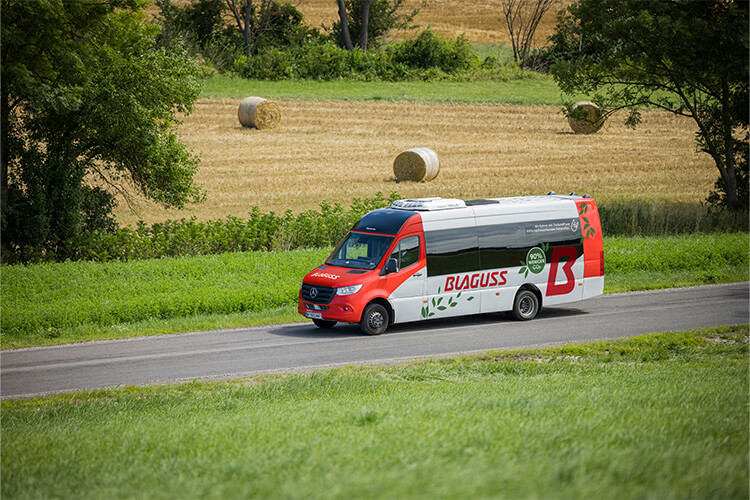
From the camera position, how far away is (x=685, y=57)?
2739cm

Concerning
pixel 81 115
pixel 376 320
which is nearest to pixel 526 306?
pixel 376 320

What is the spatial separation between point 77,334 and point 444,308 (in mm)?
8225

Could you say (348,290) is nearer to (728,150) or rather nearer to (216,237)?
(216,237)

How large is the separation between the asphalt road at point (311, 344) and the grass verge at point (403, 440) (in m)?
2.21

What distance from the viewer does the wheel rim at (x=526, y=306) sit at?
59.7 feet

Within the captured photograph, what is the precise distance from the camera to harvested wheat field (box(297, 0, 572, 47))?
94.8 m

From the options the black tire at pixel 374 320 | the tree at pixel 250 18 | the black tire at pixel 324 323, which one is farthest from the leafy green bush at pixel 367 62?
the black tire at pixel 374 320

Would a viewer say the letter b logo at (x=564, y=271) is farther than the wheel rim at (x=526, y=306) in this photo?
Yes

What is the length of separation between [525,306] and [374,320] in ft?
13.1

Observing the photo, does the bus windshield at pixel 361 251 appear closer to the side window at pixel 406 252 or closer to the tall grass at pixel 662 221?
the side window at pixel 406 252

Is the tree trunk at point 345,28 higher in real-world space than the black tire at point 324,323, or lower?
higher

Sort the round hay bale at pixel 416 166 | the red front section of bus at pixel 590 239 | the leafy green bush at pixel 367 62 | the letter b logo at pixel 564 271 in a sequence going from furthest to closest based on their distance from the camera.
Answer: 1. the leafy green bush at pixel 367 62
2. the round hay bale at pixel 416 166
3. the red front section of bus at pixel 590 239
4. the letter b logo at pixel 564 271

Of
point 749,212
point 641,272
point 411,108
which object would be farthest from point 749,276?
point 411,108

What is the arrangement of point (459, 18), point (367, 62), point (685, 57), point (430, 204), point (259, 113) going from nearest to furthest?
1. point (430, 204)
2. point (685, 57)
3. point (259, 113)
4. point (367, 62)
5. point (459, 18)
